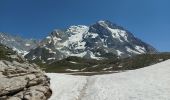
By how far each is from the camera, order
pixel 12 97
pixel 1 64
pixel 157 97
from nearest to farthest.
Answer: pixel 157 97 < pixel 12 97 < pixel 1 64

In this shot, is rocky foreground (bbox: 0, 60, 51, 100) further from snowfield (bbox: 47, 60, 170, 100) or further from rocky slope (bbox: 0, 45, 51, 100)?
snowfield (bbox: 47, 60, 170, 100)

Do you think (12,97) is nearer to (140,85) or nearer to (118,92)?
(118,92)

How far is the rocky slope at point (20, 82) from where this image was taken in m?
37.2

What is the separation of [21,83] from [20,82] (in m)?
0.19

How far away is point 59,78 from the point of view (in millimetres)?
47938

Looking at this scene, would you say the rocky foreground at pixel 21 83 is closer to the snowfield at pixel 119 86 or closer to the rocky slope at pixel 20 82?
the rocky slope at pixel 20 82

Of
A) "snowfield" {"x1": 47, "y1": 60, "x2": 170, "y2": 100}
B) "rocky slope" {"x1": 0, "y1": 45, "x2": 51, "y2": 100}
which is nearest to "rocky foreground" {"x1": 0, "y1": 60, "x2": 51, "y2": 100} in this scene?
"rocky slope" {"x1": 0, "y1": 45, "x2": 51, "y2": 100}

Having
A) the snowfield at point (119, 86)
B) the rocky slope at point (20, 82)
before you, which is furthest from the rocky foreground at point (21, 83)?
the snowfield at point (119, 86)

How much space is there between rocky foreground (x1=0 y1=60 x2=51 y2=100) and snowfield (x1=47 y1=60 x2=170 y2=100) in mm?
1512

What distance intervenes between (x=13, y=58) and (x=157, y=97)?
2339 cm

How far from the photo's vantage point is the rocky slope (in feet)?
122

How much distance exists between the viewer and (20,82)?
39.3 m

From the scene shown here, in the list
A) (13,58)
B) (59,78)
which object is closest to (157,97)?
(59,78)

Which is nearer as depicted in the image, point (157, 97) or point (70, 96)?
point (157, 97)
